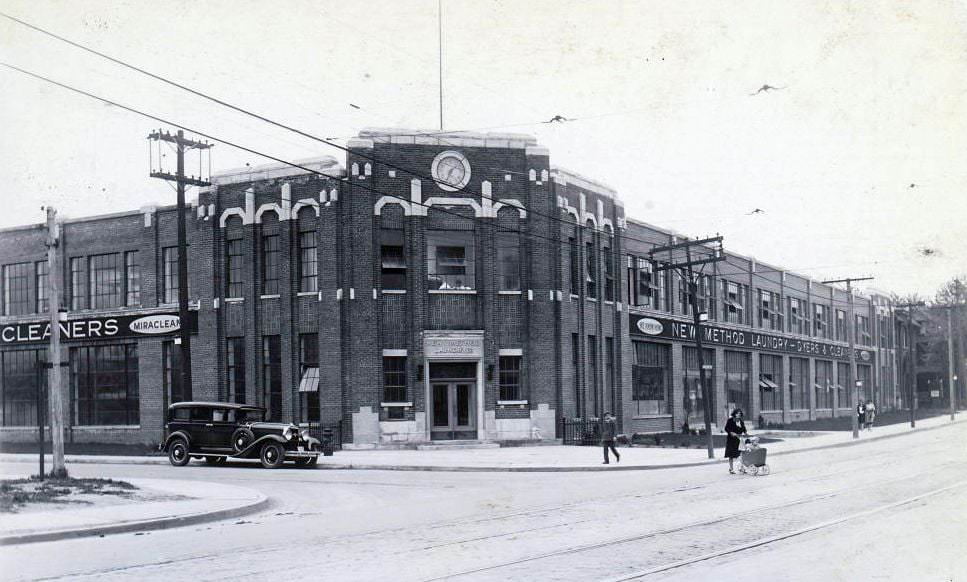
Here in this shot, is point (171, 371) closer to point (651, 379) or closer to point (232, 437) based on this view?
point (232, 437)

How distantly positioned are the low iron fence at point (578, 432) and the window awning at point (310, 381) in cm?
930

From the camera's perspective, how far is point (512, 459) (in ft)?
97.8

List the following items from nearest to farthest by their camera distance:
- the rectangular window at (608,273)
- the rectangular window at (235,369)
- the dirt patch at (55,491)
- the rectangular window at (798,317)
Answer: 1. the dirt patch at (55,491)
2. the rectangular window at (235,369)
3. the rectangular window at (608,273)
4. the rectangular window at (798,317)

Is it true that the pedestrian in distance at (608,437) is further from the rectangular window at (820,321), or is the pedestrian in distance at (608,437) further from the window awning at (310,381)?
the rectangular window at (820,321)

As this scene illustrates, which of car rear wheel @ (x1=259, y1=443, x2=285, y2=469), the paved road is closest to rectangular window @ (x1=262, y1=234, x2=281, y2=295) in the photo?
car rear wheel @ (x1=259, y1=443, x2=285, y2=469)

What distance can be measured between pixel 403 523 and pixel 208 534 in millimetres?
2966

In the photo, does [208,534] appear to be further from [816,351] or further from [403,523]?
[816,351]

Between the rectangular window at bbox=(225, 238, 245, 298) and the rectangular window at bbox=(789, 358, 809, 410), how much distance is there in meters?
39.8

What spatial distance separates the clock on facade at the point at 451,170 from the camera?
117 feet

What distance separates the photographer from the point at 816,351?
223 feet

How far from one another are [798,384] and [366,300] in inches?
1577

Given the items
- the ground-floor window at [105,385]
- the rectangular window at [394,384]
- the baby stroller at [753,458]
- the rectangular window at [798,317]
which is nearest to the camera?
the baby stroller at [753,458]

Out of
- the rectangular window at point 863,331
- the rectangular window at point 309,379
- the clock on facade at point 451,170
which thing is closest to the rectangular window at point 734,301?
the rectangular window at point 863,331

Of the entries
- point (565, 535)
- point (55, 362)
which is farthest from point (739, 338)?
point (565, 535)
